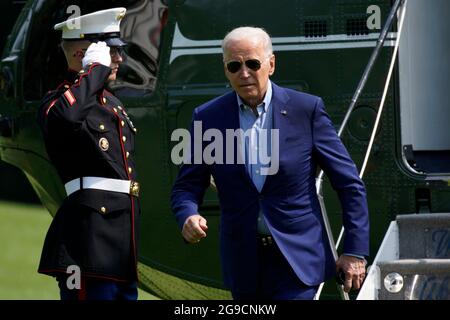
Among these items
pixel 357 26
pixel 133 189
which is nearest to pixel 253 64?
pixel 133 189

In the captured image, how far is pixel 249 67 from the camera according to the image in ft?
17.2

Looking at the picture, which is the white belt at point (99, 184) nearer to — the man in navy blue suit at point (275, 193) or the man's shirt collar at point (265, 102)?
the man in navy blue suit at point (275, 193)

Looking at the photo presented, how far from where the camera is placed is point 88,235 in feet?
18.8

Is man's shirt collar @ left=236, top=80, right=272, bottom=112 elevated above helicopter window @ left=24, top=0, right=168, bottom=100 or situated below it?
below

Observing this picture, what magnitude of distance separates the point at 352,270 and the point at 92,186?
1.31 meters

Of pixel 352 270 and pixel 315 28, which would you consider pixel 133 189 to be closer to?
pixel 352 270

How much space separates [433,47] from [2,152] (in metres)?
2.75

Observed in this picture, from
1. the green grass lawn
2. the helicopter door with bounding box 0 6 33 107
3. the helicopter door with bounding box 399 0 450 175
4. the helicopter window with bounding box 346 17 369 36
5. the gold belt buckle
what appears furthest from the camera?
the green grass lawn

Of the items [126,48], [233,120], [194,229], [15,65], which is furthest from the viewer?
[15,65]

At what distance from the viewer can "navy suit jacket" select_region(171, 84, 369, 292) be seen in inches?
207

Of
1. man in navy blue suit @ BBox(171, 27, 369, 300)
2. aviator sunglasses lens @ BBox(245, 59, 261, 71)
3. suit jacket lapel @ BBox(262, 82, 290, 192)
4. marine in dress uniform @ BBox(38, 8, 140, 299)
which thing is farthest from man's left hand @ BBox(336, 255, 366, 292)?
marine in dress uniform @ BBox(38, 8, 140, 299)

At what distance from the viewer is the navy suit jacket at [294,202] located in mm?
5254

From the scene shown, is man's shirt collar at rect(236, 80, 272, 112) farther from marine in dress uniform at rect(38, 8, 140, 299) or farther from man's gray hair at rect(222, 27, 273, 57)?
marine in dress uniform at rect(38, 8, 140, 299)
